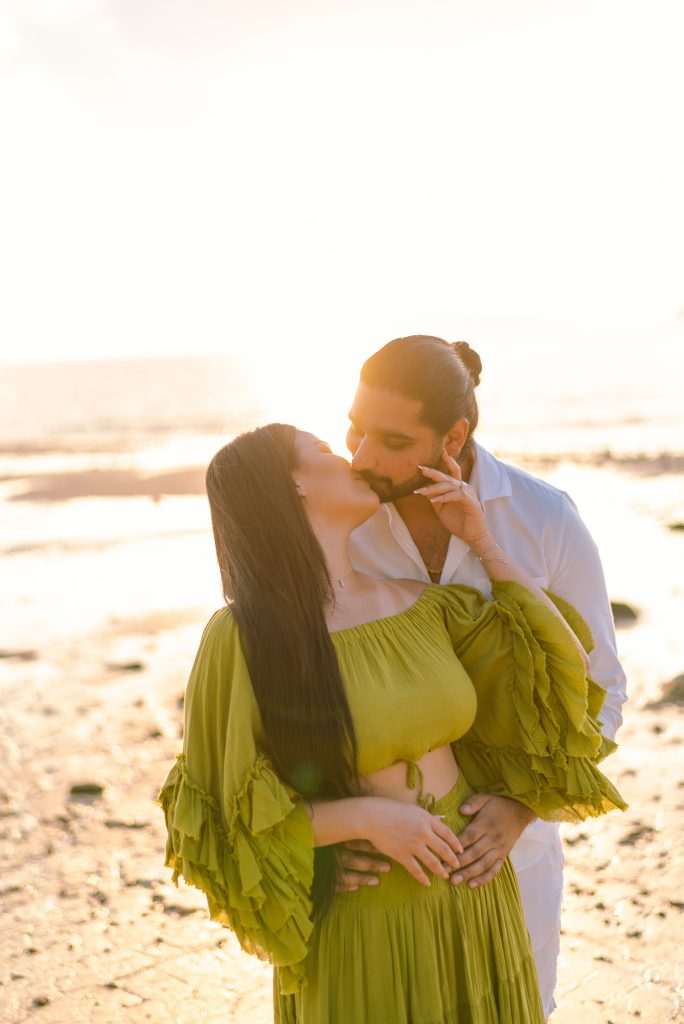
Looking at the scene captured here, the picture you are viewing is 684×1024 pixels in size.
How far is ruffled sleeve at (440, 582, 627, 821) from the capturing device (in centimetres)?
282

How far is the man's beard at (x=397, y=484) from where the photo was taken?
10.9 feet

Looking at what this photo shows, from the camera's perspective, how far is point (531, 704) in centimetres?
283

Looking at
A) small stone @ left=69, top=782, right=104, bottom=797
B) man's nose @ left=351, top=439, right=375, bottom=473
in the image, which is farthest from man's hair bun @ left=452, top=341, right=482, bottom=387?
small stone @ left=69, top=782, right=104, bottom=797

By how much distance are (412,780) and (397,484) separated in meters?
1.07

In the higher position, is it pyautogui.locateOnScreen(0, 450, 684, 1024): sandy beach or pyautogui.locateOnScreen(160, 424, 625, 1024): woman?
pyautogui.locateOnScreen(160, 424, 625, 1024): woman

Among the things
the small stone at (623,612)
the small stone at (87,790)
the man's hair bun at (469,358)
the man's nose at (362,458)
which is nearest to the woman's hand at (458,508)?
the man's nose at (362,458)

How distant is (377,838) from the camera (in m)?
2.58

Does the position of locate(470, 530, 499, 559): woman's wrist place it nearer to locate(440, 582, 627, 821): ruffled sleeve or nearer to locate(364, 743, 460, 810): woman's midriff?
locate(440, 582, 627, 821): ruffled sleeve

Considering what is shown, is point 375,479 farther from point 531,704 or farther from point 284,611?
point 531,704

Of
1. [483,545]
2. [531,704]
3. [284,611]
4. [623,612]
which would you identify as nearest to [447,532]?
[483,545]

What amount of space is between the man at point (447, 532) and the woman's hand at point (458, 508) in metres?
0.13

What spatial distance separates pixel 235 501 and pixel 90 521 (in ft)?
66.7

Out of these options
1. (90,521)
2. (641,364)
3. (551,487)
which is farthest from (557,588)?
(641,364)

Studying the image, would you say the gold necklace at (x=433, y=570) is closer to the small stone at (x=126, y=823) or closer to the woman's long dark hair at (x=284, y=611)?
the woman's long dark hair at (x=284, y=611)
